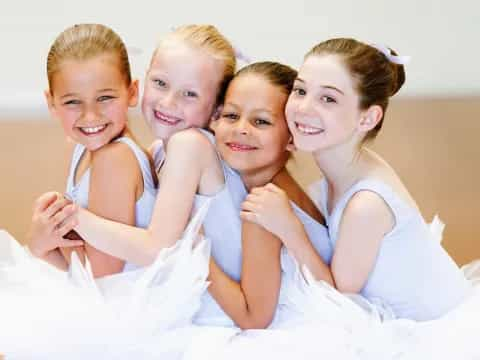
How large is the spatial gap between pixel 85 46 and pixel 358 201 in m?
0.49

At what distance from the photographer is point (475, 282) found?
1479 millimetres

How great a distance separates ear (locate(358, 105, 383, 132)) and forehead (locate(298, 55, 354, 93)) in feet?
0.15

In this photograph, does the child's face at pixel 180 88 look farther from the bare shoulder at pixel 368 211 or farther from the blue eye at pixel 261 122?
the bare shoulder at pixel 368 211

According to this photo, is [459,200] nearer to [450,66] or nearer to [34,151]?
[450,66]

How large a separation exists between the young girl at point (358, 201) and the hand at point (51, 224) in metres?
0.27

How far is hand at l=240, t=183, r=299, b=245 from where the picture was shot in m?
1.22

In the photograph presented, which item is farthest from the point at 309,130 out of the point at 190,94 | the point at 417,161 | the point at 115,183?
the point at 417,161

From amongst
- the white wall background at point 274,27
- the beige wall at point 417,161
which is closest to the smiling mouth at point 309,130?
the beige wall at point 417,161

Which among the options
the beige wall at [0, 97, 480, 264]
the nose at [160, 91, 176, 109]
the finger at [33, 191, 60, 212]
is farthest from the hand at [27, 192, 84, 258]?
the beige wall at [0, 97, 480, 264]

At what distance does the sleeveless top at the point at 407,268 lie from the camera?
1.25 meters

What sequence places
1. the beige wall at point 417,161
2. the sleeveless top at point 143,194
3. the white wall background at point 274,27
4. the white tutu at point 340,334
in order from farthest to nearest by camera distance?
the white wall background at point 274,27 < the beige wall at point 417,161 < the sleeveless top at point 143,194 < the white tutu at point 340,334

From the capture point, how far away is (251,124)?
50.2 inches

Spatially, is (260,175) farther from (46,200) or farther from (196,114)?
(46,200)

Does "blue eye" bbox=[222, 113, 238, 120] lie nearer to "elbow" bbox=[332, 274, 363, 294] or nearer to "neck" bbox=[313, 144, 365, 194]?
"neck" bbox=[313, 144, 365, 194]
